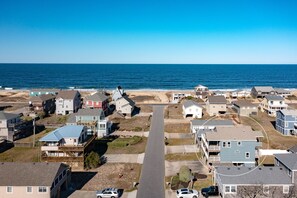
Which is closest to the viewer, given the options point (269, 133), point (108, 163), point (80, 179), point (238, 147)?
point (80, 179)

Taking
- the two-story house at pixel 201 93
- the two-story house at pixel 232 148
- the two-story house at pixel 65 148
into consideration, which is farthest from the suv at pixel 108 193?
the two-story house at pixel 201 93

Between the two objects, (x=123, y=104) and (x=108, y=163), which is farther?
(x=123, y=104)

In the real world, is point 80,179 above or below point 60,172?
below

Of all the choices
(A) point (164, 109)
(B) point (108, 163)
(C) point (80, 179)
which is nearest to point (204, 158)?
(B) point (108, 163)

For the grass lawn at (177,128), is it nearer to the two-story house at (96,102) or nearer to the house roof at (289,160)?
the two-story house at (96,102)

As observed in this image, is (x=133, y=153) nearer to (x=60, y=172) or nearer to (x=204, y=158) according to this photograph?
(x=204, y=158)

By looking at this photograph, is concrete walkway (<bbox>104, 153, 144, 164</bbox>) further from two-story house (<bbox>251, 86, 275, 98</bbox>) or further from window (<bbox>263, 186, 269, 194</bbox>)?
two-story house (<bbox>251, 86, 275, 98</bbox>)

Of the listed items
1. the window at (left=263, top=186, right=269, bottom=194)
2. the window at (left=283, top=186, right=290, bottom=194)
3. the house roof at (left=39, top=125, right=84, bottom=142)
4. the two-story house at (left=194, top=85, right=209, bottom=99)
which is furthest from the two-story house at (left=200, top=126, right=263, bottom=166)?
the two-story house at (left=194, top=85, right=209, bottom=99)
